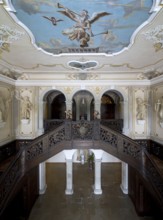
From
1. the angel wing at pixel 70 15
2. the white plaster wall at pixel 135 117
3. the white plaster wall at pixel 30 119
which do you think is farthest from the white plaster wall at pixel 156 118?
the white plaster wall at pixel 30 119

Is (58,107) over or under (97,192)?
over

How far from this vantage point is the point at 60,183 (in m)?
11.0

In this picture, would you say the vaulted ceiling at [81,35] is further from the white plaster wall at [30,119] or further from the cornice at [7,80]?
the white plaster wall at [30,119]

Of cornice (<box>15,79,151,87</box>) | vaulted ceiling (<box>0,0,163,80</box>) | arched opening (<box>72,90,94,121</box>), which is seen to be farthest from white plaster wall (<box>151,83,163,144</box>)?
arched opening (<box>72,90,94,121</box>)

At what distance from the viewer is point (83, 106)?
46.0 feet

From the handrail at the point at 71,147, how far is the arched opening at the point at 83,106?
6.04 meters

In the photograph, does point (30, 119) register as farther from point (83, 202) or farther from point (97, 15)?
point (97, 15)

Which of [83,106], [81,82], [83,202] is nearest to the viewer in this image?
[83,202]

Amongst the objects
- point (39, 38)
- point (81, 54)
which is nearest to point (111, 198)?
point (81, 54)

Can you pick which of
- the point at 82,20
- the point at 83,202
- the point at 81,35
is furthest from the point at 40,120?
the point at 82,20

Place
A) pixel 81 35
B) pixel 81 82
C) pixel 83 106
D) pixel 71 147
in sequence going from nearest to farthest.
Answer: pixel 81 35, pixel 71 147, pixel 81 82, pixel 83 106

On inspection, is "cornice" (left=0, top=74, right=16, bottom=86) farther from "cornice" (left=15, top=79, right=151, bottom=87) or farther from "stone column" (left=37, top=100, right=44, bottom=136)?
"stone column" (left=37, top=100, right=44, bottom=136)

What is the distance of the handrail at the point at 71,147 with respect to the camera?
557 centimetres

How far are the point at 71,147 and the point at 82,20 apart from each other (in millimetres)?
5607
